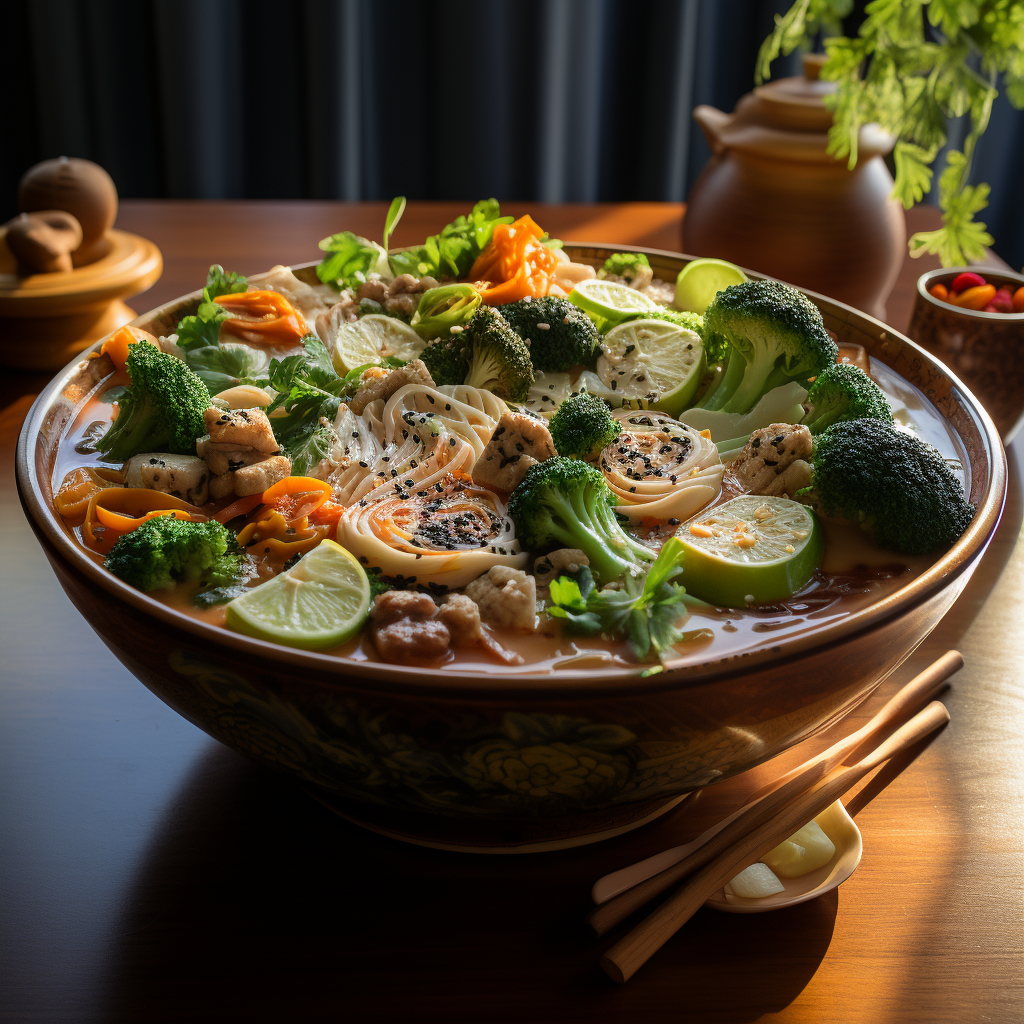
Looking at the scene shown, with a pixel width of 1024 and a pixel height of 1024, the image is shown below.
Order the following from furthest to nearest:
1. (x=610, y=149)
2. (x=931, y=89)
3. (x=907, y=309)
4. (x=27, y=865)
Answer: (x=610, y=149)
(x=907, y=309)
(x=931, y=89)
(x=27, y=865)

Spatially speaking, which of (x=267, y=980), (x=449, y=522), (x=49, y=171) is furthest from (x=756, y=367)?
(x=49, y=171)

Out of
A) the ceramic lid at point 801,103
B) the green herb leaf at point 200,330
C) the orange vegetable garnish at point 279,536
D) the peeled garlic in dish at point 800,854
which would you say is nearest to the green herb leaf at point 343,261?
the green herb leaf at point 200,330

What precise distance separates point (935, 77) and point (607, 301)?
→ 95 centimetres

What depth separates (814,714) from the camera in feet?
4.53

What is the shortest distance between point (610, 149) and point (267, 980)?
20.4 feet

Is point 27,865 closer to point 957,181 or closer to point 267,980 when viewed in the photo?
point 267,980

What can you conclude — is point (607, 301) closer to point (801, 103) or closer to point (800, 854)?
point (800, 854)

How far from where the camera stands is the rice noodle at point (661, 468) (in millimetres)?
1717

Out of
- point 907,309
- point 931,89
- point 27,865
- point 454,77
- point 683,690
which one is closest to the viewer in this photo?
point 683,690

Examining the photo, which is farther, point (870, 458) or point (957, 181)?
point (957, 181)

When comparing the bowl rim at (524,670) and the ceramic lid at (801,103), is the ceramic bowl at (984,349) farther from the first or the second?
the bowl rim at (524,670)

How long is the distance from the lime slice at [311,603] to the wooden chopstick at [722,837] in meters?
0.60

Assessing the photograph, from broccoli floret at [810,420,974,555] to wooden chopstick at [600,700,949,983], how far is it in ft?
1.41

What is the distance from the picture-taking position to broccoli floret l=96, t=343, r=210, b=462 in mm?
1817
